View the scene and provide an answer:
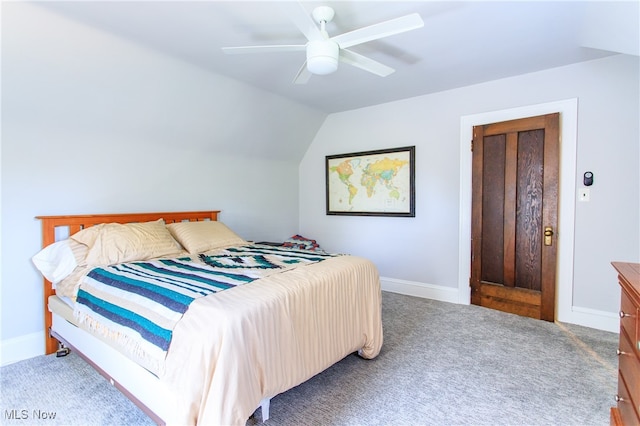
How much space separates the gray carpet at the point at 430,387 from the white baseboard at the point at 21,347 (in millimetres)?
80

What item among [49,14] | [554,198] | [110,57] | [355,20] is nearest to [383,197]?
[554,198]

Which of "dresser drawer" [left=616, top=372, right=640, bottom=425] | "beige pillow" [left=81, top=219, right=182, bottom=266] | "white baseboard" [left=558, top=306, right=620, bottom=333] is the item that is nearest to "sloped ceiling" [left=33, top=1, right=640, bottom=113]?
"beige pillow" [left=81, top=219, right=182, bottom=266]

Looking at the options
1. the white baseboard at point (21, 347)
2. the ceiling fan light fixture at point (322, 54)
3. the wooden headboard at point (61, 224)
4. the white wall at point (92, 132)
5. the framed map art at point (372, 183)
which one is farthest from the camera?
the framed map art at point (372, 183)

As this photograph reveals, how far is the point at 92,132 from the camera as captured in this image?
2811 millimetres

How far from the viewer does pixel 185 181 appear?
3.62m

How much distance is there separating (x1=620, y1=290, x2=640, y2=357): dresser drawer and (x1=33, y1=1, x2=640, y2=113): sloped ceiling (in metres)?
1.62

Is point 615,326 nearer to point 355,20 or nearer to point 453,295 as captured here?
point 453,295

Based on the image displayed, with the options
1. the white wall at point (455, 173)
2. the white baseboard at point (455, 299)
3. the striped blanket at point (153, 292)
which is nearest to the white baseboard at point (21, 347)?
the striped blanket at point (153, 292)

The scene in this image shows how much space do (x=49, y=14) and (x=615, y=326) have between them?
5.01 metres

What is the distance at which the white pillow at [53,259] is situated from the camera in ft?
7.93

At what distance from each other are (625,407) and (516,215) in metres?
2.17

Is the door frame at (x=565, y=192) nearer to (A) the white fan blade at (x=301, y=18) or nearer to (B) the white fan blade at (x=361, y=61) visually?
(B) the white fan blade at (x=361, y=61)

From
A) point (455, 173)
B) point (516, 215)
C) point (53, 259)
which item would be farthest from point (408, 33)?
point (53, 259)

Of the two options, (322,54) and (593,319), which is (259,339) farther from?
(593,319)
